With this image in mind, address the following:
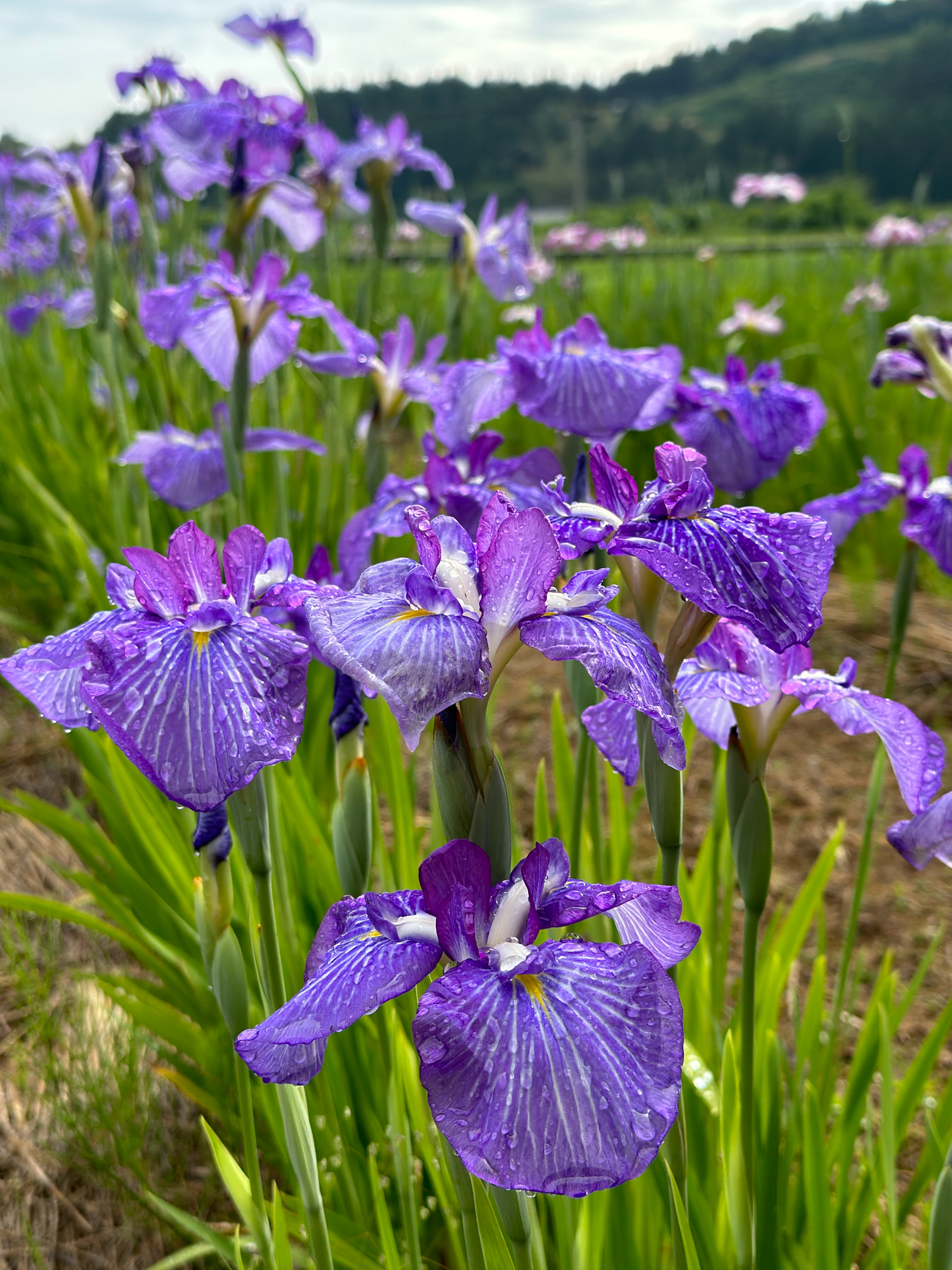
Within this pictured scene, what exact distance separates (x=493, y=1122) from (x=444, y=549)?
0.42 metres

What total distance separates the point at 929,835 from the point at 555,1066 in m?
0.46

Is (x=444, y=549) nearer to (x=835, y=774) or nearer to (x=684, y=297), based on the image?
(x=835, y=774)

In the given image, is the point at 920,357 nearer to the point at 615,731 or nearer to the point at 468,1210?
the point at 615,731

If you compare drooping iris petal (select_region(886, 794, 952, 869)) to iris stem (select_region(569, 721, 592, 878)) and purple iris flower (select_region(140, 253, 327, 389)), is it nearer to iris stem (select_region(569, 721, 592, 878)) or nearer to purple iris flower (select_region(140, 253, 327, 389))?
iris stem (select_region(569, 721, 592, 878))

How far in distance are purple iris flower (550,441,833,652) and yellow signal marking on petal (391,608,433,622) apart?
0.12 meters

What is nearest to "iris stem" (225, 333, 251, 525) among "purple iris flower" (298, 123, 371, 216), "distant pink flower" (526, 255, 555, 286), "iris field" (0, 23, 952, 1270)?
"iris field" (0, 23, 952, 1270)

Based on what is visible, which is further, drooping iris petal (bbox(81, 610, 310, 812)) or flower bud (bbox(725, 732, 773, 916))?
flower bud (bbox(725, 732, 773, 916))

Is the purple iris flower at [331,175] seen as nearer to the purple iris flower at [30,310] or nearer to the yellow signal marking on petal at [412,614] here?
the purple iris flower at [30,310]

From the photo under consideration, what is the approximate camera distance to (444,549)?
780mm

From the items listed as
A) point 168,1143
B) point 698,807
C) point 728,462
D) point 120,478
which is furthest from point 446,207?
point 168,1143

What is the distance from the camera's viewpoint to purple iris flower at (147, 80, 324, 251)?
2.34 meters

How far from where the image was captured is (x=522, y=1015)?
23.1 inches

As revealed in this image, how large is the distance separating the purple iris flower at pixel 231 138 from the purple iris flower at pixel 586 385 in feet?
3.78

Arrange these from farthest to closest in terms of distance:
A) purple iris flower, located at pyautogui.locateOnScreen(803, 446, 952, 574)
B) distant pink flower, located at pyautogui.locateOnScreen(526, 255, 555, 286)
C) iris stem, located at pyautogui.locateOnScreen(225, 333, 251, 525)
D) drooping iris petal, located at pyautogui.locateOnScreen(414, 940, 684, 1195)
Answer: distant pink flower, located at pyautogui.locateOnScreen(526, 255, 555, 286) → iris stem, located at pyautogui.locateOnScreen(225, 333, 251, 525) → purple iris flower, located at pyautogui.locateOnScreen(803, 446, 952, 574) → drooping iris petal, located at pyautogui.locateOnScreen(414, 940, 684, 1195)
